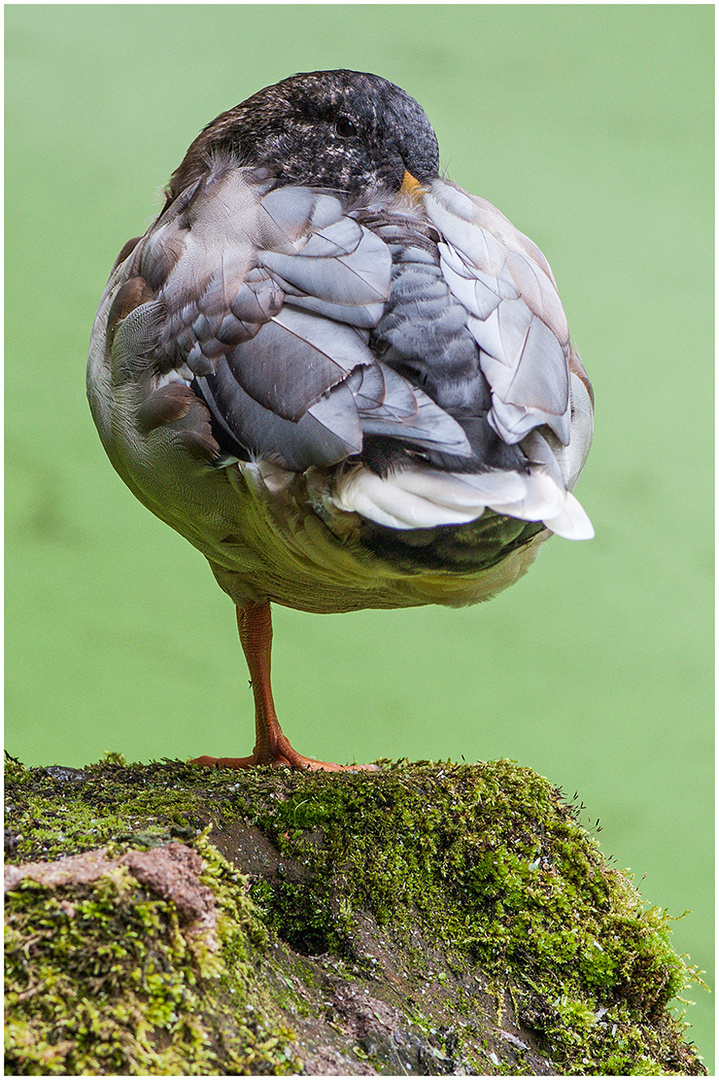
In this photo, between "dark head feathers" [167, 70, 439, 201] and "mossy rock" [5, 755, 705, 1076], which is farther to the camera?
"dark head feathers" [167, 70, 439, 201]

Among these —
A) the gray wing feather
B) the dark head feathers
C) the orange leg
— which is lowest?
the orange leg

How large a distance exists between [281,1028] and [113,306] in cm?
143

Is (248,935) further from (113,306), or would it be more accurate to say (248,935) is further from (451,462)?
(113,306)

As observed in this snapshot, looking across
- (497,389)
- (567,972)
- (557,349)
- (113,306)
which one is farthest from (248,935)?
(113,306)

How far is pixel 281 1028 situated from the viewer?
4.17ft

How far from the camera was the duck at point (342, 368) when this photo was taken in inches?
57.0

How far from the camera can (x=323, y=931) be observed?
163 cm

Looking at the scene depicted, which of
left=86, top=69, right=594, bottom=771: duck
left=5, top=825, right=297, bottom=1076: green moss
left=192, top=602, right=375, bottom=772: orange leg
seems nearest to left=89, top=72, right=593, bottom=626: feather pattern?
left=86, top=69, right=594, bottom=771: duck

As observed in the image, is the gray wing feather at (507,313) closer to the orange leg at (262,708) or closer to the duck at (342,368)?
the duck at (342,368)

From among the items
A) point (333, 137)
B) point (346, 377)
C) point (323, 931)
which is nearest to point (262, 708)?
point (323, 931)

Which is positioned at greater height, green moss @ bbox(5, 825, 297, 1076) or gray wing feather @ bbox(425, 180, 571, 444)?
gray wing feather @ bbox(425, 180, 571, 444)

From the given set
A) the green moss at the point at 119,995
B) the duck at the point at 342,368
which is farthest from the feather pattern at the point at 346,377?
the green moss at the point at 119,995

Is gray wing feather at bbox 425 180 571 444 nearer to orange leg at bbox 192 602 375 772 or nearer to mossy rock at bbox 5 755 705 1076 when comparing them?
mossy rock at bbox 5 755 705 1076

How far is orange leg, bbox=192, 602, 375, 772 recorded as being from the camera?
2.39 meters
